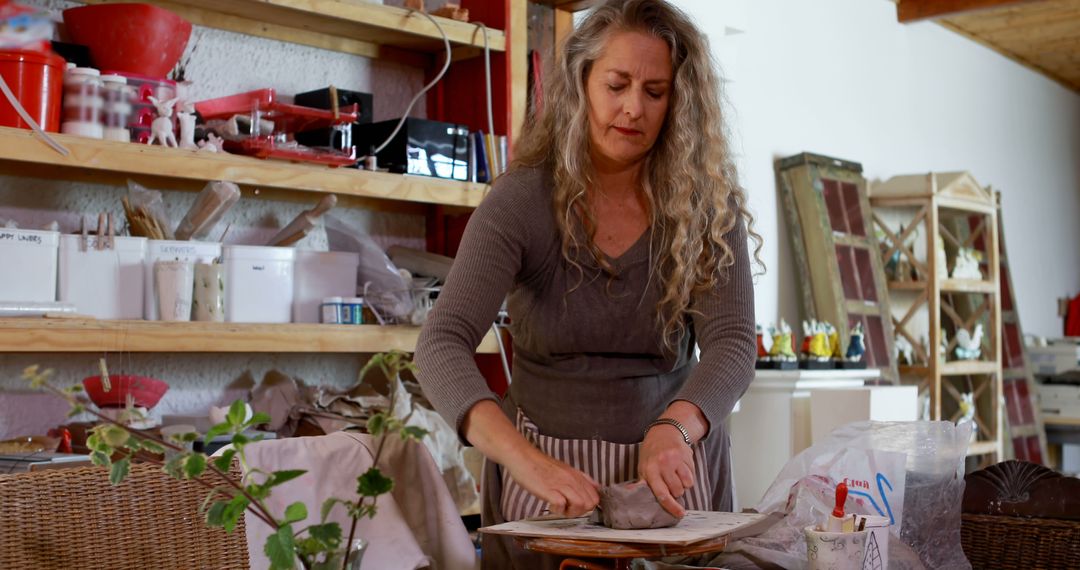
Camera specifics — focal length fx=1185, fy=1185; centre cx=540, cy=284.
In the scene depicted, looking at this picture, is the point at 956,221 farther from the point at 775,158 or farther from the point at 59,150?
the point at 59,150

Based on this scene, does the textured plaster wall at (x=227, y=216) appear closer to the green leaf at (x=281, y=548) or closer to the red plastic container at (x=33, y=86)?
the red plastic container at (x=33, y=86)

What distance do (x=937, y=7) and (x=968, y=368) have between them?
69.3 inches

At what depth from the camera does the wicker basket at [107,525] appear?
1.32 m

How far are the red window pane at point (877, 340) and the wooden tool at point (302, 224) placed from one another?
9.67 feet

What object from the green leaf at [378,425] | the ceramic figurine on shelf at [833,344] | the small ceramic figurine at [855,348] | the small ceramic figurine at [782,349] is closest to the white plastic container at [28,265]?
the green leaf at [378,425]

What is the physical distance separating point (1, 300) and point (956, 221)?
16.4ft

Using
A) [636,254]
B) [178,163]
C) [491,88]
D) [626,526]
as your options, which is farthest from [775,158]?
[626,526]

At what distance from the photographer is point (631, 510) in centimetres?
139

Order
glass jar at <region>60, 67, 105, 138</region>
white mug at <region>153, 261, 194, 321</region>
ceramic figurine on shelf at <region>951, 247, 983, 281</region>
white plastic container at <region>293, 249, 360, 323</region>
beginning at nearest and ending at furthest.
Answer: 1. glass jar at <region>60, 67, 105, 138</region>
2. white mug at <region>153, 261, 194, 321</region>
3. white plastic container at <region>293, 249, 360, 323</region>
4. ceramic figurine on shelf at <region>951, 247, 983, 281</region>

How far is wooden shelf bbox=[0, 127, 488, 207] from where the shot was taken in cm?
231

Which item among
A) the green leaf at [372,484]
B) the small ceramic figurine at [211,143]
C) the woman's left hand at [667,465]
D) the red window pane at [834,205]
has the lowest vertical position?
the woman's left hand at [667,465]

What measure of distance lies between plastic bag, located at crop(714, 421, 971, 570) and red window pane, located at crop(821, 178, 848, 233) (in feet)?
11.5

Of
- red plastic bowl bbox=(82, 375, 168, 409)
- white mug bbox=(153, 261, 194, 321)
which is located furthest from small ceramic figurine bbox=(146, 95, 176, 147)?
red plastic bowl bbox=(82, 375, 168, 409)

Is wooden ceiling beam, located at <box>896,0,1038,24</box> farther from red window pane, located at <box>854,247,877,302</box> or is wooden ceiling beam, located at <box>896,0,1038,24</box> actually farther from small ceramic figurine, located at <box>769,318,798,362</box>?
small ceramic figurine, located at <box>769,318,798,362</box>
